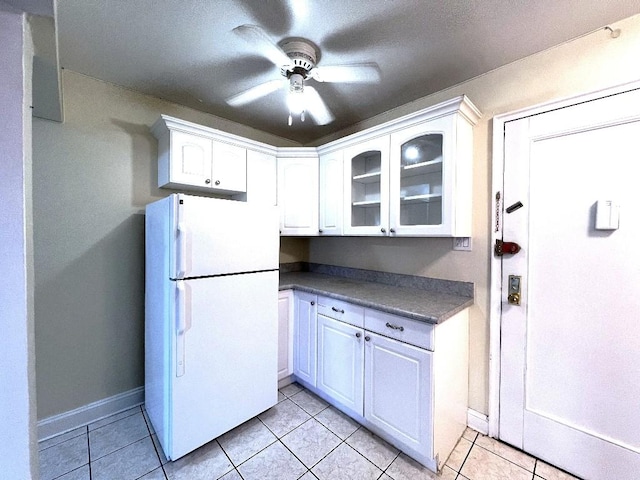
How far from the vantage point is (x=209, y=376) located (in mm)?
1543

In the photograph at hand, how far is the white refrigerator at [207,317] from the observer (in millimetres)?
1424

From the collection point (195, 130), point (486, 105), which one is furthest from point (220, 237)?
point (486, 105)

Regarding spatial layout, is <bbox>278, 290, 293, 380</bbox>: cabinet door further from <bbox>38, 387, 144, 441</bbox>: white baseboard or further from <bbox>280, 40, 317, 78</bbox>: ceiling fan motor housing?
<bbox>280, 40, 317, 78</bbox>: ceiling fan motor housing

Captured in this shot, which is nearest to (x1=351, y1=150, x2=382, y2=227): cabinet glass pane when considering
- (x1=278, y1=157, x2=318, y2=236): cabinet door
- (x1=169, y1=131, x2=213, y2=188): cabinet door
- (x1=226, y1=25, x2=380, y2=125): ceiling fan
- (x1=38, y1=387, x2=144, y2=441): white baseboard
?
(x1=278, y1=157, x2=318, y2=236): cabinet door

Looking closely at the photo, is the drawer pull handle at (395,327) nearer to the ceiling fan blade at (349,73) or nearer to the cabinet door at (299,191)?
the cabinet door at (299,191)

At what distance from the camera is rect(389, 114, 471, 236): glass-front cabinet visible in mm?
1612

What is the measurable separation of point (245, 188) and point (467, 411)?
2296 mm

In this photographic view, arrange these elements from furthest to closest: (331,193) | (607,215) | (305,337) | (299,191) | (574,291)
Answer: (299,191) → (331,193) → (305,337) → (574,291) → (607,215)

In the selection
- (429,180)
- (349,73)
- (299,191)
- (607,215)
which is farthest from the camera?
(299,191)

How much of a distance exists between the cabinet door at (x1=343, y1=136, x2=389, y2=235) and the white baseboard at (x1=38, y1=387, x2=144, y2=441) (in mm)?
2046

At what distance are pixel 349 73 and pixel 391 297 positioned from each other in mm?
1442

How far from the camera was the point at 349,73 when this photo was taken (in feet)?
5.37

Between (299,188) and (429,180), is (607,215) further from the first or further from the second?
(299,188)

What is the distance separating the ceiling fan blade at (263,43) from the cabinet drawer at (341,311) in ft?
4.99
